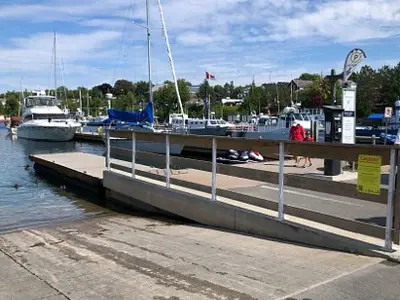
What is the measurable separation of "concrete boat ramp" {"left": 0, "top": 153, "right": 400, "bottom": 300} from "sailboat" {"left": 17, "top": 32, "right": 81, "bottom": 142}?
146 ft

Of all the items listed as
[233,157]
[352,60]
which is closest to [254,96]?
[233,157]

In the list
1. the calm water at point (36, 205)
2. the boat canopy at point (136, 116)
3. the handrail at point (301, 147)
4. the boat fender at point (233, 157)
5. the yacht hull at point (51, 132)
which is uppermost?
the handrail at point (301, 147)

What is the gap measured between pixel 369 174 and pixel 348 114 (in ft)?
24.5

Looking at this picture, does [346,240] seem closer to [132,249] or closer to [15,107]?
[132,249]

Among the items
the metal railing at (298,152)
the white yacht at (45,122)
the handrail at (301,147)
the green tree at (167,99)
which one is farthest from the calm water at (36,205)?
the green tree at (167,99)

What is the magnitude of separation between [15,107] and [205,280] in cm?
14806

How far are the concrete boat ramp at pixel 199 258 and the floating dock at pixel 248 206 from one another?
2cm

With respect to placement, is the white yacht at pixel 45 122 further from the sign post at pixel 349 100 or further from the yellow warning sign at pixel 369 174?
the yellow warning sign at pixel 369 174

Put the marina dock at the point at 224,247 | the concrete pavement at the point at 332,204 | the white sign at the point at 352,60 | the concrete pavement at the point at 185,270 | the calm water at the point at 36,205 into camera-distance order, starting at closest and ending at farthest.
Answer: the concrete pavement at the point at 185,270
the marina dock at the point at 224,247
the concrete pavement at the point at 332,204
the calm water at the point at 36,205
the white sign at the point at 352,60

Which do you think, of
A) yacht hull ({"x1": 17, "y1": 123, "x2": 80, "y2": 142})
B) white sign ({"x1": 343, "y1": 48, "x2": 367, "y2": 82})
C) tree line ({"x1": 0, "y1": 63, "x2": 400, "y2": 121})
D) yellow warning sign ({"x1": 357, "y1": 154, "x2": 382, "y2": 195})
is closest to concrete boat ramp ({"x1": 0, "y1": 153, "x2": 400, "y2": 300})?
yellow warning sign ({"x1": 357, "y1": 154, "x2": 382, "y2": 195})

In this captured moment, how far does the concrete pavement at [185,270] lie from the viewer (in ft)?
15.9

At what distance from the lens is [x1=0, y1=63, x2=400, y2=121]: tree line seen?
76.2 metres

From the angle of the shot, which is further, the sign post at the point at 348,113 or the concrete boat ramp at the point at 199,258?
the sign post at the point at 348,113

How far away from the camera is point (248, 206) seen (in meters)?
8.03
